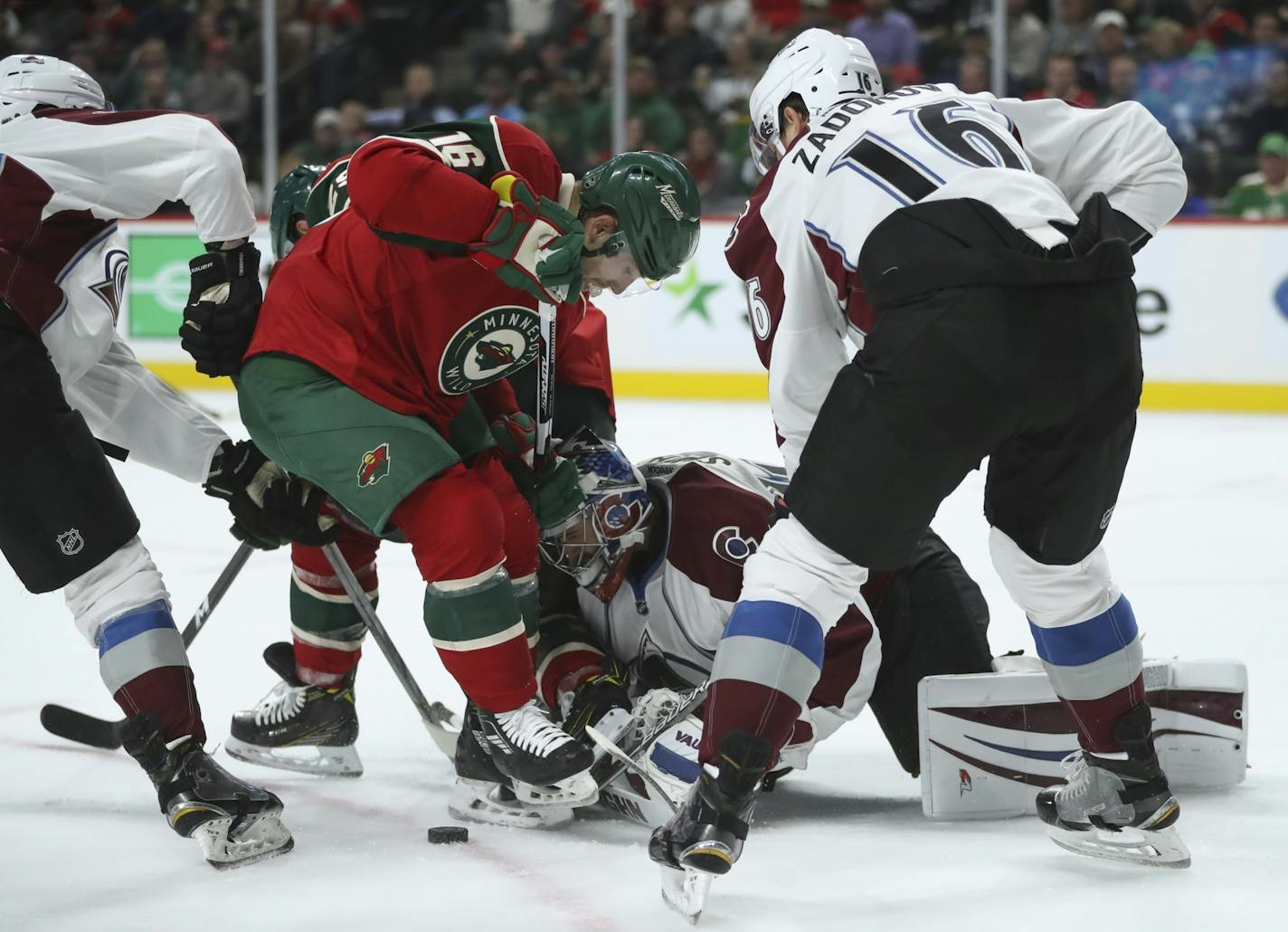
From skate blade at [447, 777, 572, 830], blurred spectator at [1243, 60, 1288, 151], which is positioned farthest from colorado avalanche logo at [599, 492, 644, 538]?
blurred spectator at [1243, 60, 1288, 151]

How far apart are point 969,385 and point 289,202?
1.55 metres

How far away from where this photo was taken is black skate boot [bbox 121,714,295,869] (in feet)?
7.74

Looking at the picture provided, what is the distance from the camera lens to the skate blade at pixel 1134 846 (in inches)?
90.7

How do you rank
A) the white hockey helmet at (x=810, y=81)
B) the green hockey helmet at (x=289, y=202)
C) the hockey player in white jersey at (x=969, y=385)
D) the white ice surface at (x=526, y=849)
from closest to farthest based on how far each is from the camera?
the hockey player in white jersey at (x=969, y=385) < the white ice surface at (x=526, y=849) < the white hockey helmet at (x=810, y=81) < the green hockey helmet at (x=289, y=202)

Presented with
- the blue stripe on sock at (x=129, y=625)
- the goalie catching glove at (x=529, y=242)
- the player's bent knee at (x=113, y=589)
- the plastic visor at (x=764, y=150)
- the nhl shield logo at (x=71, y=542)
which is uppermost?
the plastic visor at (x=764, y=150)

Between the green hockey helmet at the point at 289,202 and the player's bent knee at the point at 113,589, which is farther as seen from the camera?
the green hockey helmet at the point at 289,202

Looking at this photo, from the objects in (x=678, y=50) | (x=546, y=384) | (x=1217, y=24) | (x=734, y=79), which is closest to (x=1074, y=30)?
(x=1217, y=24)

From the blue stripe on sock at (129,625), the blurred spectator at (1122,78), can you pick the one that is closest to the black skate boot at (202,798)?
the blue stripe on sock at (129,625)

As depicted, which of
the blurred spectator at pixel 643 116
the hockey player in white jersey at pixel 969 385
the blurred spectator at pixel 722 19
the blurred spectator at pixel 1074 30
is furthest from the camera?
the blurred spectator at pixel 722 19

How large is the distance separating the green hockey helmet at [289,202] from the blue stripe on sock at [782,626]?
54.0 inches

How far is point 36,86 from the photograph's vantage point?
2.53 meters

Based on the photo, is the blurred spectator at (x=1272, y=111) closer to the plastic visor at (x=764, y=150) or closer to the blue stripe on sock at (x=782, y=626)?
the plastic visor at (x=764, y=150)

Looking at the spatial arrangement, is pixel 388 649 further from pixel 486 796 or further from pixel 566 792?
pixel 566 792

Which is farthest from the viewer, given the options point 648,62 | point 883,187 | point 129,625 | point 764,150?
point 648,62
